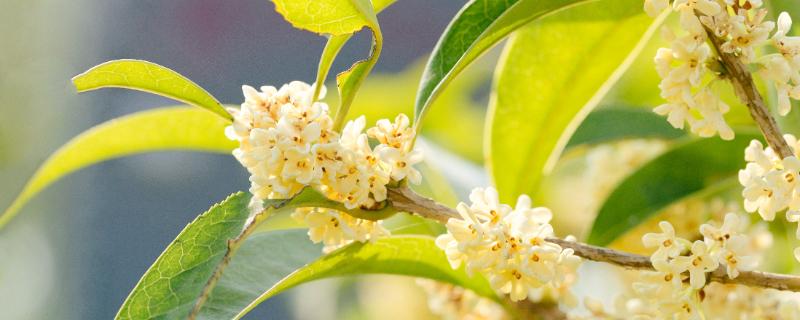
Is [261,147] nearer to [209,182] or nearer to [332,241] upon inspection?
[332,241]

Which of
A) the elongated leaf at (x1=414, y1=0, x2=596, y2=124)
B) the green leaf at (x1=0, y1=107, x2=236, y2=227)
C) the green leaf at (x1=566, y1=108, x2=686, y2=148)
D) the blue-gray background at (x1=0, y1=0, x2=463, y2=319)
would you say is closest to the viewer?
the elongated leaf at (x1=414, y1=0, x2=596, y2=124)

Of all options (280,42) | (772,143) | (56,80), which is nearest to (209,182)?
(56,80)

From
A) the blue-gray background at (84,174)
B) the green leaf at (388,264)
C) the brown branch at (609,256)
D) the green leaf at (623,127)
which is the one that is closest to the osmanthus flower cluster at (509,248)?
the brown branch at (609,256)

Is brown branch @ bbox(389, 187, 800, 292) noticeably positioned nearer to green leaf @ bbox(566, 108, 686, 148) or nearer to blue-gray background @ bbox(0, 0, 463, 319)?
green leaf @ bbox(566, 108, 686, 148)

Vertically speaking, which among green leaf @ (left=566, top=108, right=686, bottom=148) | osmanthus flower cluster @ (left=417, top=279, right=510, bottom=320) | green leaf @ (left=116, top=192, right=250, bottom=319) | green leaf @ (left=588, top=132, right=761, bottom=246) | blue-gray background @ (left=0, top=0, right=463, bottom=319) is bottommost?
green leaf @ (left=116, top=192, right=250, bottom=319)

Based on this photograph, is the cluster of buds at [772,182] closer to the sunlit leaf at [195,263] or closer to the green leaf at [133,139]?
the sunlit leaf at [195,263]

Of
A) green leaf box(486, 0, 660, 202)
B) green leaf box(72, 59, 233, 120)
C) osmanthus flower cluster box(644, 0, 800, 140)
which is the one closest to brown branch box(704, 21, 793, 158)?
osmanthus flower cluster box(644, 0, 800, 140)

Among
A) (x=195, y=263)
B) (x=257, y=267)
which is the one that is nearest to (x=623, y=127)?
(x=257, y=267)
